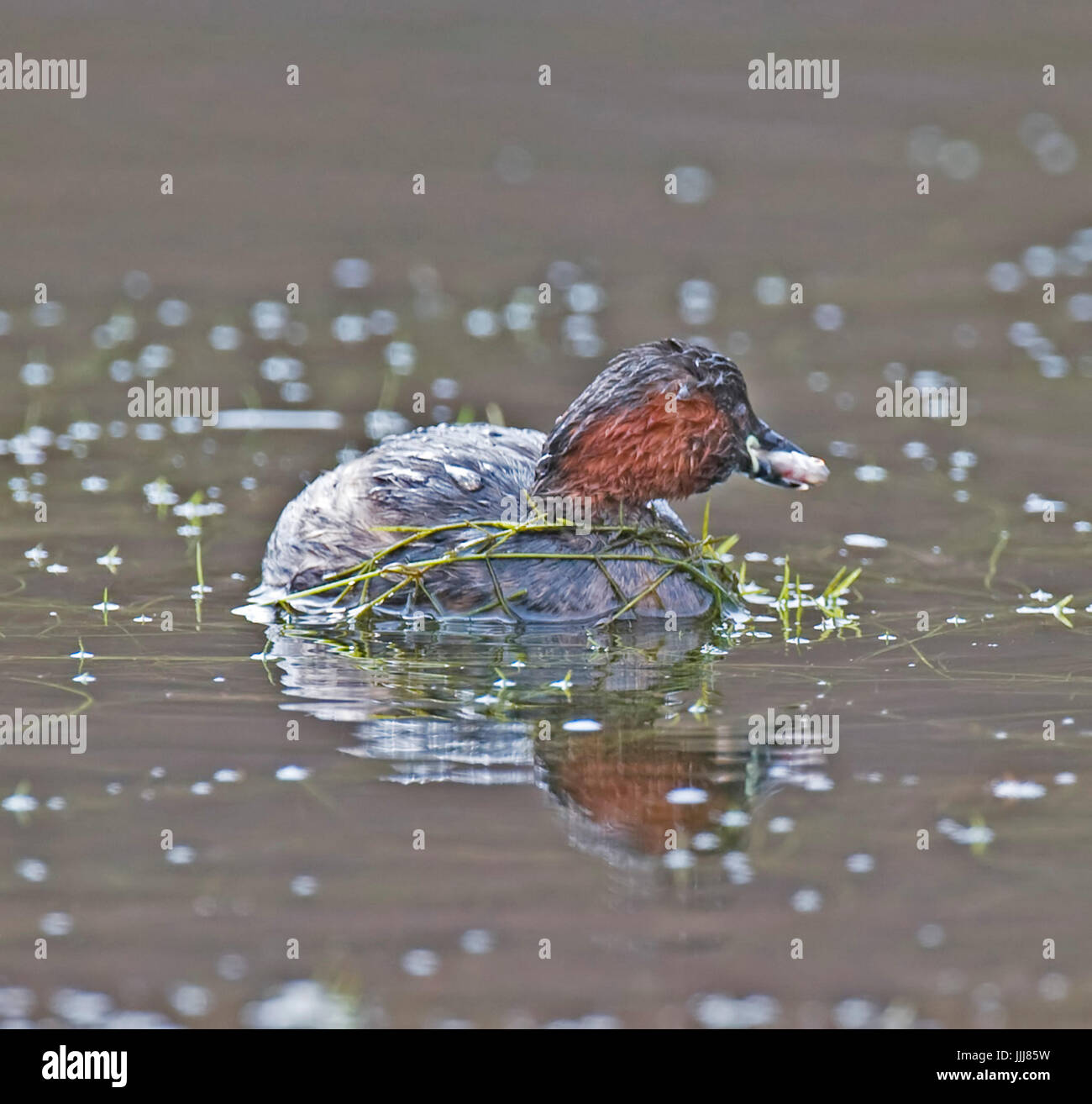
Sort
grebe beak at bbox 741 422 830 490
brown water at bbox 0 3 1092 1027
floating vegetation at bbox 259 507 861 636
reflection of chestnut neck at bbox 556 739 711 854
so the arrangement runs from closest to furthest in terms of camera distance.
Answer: brown water at bbox 0 3 1092 1027
reflection of chestnut neck at bbox 556 739 711 854
floating vegetation at bbox 259 507 861 636
grebe beak at bbox 741 422 830 490

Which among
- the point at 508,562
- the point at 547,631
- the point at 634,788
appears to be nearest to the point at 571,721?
the point at 634,788

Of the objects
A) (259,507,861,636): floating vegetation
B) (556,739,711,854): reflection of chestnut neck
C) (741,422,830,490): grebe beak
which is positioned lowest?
(556,739,711,854): reflection of chestnut neck

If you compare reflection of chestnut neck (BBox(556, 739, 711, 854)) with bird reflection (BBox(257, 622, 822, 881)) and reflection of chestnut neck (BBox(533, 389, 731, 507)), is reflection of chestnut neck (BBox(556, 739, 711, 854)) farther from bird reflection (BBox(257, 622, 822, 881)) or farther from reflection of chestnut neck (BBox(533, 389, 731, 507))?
reflection of chestnut neck (BBox(533, 389, 731, 507))

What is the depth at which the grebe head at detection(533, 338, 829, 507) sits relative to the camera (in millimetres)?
9695

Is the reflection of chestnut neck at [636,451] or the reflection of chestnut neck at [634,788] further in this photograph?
the reflection of chestnut neck at [636,451]

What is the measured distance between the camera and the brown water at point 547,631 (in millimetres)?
6371

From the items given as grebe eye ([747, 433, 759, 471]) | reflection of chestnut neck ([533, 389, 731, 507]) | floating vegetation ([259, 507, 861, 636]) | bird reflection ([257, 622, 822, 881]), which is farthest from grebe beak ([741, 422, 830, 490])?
bird reflection ([257, 622, 822, 881])

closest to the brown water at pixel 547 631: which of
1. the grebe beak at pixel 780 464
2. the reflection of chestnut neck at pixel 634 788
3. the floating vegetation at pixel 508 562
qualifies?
the reflection of chestnut neck at pixel 634 788

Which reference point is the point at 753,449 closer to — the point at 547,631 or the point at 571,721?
the point at 547,631

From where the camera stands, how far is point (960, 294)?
16031mm

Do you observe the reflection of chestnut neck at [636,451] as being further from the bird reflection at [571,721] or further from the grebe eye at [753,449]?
the bird reflection at [571,721]

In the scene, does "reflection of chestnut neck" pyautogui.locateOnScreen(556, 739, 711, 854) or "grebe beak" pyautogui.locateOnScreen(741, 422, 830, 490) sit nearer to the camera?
"reflection of chestnut neck" pyautogui.locateOnScreen(556, 739, 711, 854)

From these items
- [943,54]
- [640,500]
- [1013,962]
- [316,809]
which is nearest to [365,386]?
[640,500]

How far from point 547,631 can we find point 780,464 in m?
1.38
